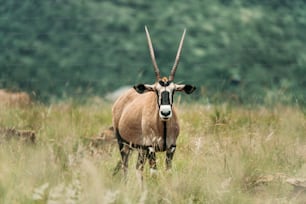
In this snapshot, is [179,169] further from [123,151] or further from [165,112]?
[123,151]

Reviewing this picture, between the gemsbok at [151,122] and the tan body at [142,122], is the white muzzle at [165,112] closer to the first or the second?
the gemsbok at [151,122]

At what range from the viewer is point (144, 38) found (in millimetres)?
36219

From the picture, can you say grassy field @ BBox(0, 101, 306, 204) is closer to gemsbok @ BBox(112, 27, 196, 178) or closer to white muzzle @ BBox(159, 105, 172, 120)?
gemsbok @ BBox(112, 27, 196, 178)

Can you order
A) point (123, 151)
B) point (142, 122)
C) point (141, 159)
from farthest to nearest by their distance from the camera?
1. point (123, 151)
2. point (142, 122)
3. point (141, 159)

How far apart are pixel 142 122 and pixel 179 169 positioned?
51cm

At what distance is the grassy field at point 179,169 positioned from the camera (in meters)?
6.03

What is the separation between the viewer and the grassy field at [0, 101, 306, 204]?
603cm

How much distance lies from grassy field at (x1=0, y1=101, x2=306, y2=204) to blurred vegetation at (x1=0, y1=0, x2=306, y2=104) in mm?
21112

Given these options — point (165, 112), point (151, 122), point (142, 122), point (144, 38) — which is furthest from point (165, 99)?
point (144, 38)

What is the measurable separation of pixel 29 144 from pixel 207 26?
3040 centimetres

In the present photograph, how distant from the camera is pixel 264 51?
37000mm

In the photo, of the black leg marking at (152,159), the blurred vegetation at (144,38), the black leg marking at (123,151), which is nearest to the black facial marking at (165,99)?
the black leg marking at (152,159)

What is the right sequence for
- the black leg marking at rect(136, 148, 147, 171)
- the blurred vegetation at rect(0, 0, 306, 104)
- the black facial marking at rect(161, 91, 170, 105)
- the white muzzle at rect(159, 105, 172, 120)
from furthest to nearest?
the blurred vegetation at rect(0, 0, 306, 104)
the black leg marking at rect(136, 148, 147, 171)
the black facial marking at rect(161, 91, 170, 105)
the white muzzle at rect(159, 105, 172, 120)

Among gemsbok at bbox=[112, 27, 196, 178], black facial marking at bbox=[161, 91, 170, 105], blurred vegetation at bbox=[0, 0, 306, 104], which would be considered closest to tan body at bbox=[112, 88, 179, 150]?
gemsbok at bbox=[112, 27, 196, 178]
